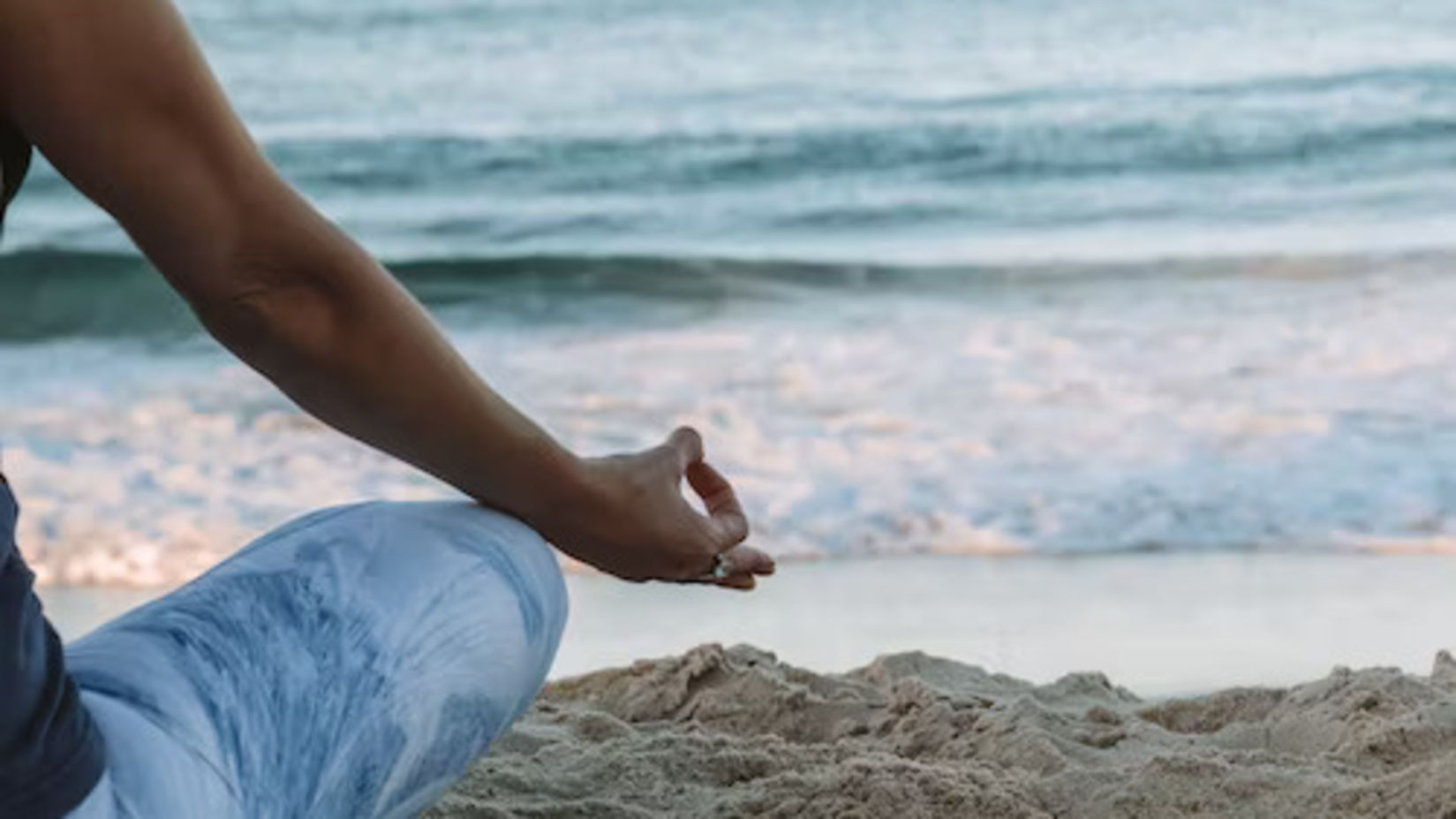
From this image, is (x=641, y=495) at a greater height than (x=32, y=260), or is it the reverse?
(x=641, y=495)

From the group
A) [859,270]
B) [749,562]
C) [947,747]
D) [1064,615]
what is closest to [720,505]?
[749,562]

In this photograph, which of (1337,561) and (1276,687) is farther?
(1337,561)

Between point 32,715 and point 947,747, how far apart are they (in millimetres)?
1710

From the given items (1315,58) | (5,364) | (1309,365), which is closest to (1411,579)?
(1309,365)

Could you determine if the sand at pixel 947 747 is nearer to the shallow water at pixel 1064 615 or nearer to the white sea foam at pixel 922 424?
the shallow water at pixel 1064 615

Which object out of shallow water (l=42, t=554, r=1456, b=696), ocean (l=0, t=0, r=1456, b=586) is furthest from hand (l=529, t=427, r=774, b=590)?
ocean (l=0, t=0, r=1456, b=586)

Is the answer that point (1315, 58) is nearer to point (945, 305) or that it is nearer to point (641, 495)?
point (945, 305)

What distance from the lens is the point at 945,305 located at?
758 centimetres

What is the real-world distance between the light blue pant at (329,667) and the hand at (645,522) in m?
0.04

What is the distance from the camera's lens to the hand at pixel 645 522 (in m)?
1.71

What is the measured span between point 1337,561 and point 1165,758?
174cm

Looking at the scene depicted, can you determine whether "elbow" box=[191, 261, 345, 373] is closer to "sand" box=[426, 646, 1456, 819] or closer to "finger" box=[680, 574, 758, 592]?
"finger" box=[680, 574, 758, 592]

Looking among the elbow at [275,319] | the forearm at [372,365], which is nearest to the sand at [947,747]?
the forearm at [372,365]

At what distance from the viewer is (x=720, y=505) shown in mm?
1911
